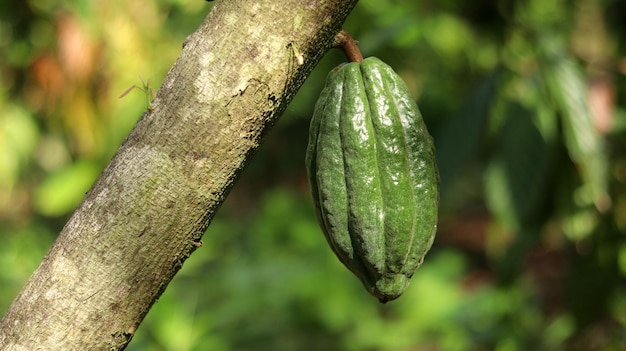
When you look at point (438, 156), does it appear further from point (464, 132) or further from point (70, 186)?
point (70, 186)

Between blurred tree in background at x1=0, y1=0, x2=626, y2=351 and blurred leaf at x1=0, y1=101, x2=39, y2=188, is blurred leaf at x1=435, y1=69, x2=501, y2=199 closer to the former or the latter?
blurred tree in background at x1=0, y1=0, x2=626, y2=351

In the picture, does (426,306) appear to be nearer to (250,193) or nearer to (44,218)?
(44,218)

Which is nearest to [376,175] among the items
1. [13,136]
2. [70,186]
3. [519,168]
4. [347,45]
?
[347,45]

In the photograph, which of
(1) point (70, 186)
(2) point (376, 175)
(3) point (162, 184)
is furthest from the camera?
(1) point (70, 186)

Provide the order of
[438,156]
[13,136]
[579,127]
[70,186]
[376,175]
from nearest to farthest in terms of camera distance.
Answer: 1. [376,175]
2. [579,127]
3. [438,156]
4. [70,186]
5. [13,136]

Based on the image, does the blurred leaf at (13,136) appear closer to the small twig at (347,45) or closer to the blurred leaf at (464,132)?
the blurred leaf at (464,132)

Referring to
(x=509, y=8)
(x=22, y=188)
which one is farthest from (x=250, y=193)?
(x=509, y=8)

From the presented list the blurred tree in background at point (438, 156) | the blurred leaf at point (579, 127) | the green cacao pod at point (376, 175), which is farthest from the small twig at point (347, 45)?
the blurred leaf at point (579, 127)
